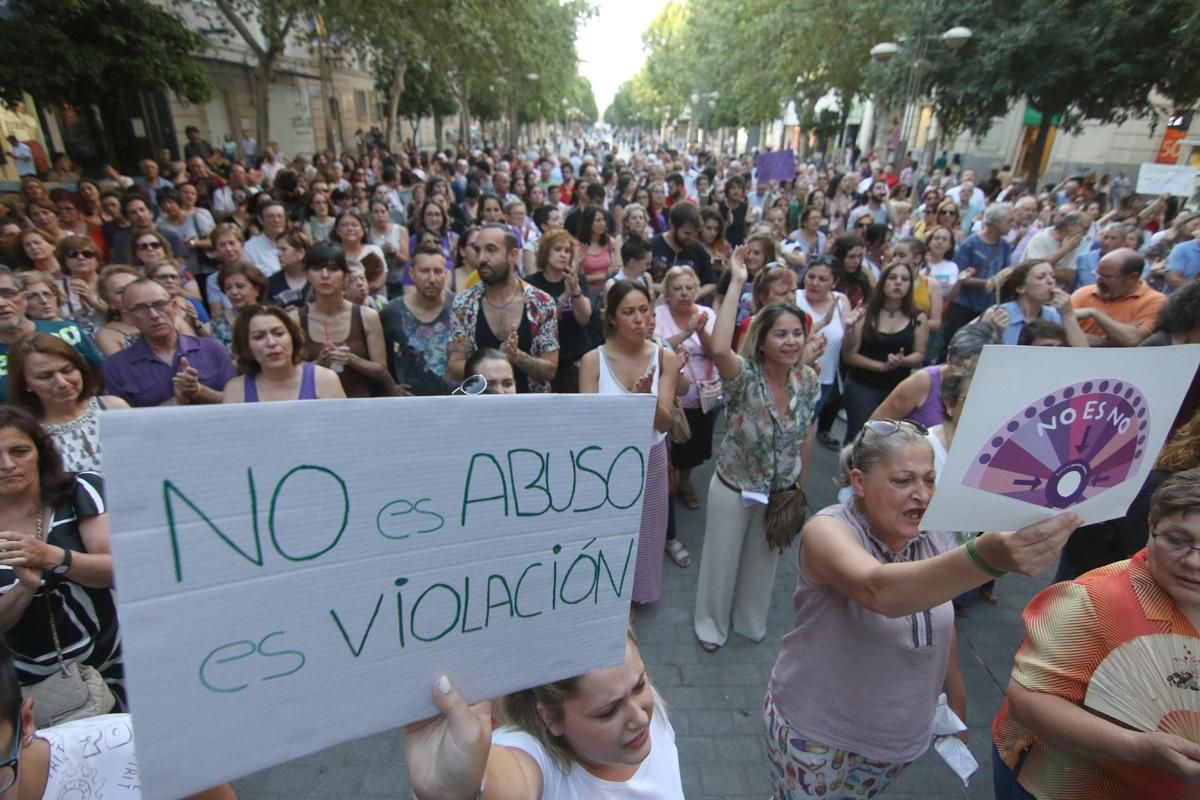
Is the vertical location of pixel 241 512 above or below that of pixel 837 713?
above

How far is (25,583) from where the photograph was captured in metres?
1.87

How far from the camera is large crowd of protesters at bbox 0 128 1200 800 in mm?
1495

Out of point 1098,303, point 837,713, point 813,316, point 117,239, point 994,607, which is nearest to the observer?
point 837,713

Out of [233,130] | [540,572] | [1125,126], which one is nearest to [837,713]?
[540,572]

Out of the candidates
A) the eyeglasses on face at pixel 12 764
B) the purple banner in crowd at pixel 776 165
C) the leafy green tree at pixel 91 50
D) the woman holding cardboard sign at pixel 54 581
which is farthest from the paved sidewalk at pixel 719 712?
the leafy green tree at pixel 91 50

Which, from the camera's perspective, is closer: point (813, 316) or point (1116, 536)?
point (1116, 536)

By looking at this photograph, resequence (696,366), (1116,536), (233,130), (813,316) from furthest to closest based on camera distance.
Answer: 1. (233,130)
2. (813,316)
3. (696,366)
4. (1116,536)

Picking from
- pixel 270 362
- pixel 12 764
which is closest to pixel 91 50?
pixel 270 362

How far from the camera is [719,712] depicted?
3125 millimetres

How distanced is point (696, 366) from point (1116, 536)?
233 cm

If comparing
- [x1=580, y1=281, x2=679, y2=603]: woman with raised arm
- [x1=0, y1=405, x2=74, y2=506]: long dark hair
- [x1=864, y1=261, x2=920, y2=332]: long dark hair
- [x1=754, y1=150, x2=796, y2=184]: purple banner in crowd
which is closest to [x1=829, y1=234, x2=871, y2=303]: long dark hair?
[x1=864, y1=261, x2=920, y2=332]: long dark hair

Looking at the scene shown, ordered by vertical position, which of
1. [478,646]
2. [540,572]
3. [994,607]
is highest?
[540,572]

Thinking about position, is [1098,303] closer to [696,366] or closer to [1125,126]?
[696,366]

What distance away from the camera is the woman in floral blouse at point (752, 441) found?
3.15 meters
